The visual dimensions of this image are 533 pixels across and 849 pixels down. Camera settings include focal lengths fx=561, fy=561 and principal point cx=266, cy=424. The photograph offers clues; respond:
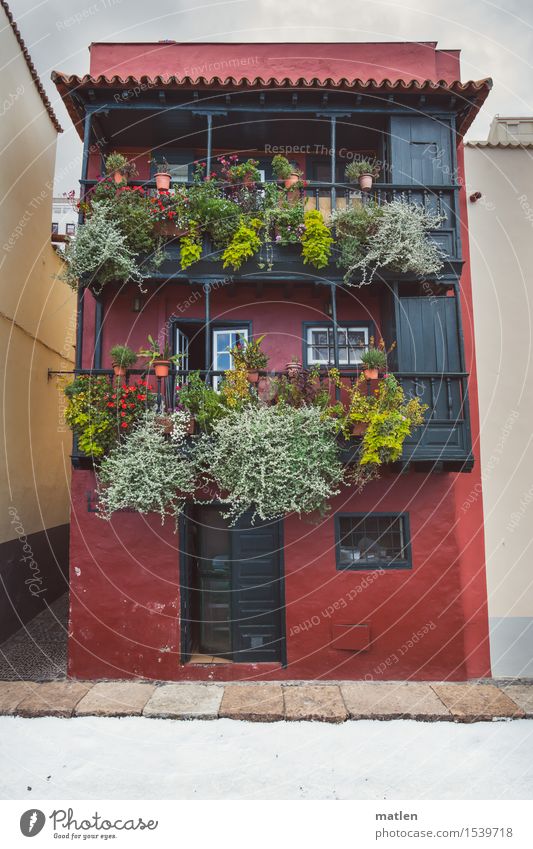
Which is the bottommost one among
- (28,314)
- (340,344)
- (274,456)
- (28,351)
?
(274,456)

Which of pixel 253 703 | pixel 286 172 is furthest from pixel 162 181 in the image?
pixel 253 703

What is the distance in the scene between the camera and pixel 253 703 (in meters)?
5.37

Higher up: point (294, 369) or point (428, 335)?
point (428, 335)

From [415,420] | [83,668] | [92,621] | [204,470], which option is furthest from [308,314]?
[83,668]

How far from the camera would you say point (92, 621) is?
29.3 feet

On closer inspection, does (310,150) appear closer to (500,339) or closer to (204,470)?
(500,339)

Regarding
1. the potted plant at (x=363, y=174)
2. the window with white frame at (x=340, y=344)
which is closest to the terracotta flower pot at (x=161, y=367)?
the window with white frame at (x=340, y=344)

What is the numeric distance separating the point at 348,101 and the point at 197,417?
229 inches

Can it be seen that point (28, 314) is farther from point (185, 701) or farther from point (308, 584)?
point (185, 701)

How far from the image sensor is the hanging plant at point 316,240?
863cm

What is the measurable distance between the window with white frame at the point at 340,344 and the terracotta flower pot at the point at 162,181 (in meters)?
3.22

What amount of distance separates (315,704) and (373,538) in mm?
4127

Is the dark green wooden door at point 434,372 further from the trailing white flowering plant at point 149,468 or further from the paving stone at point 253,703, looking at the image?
the paving stone at point 253,703

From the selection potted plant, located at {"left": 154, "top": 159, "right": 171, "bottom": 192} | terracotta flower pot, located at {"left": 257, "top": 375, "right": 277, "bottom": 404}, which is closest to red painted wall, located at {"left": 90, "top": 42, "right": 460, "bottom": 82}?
potted plant, located at {"left": 154, "top": 159, "right": 171, "bottom": 192}
